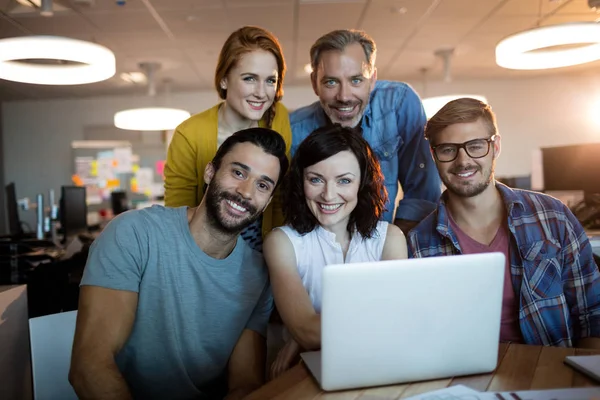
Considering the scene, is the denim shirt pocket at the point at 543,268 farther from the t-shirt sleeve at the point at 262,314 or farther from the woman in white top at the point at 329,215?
the t-shirt sleeve at the point at 262,314

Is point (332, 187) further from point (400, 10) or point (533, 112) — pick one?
point (533, 112)

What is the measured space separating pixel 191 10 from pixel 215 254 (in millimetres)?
3281

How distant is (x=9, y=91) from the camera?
7.11 meters

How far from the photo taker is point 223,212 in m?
1.52

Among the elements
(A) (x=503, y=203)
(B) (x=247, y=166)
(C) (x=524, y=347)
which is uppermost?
(B) (x=247, y=166)

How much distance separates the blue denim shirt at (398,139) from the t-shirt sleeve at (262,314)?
0.76m

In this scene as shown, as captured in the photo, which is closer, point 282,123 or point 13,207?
point 282,123

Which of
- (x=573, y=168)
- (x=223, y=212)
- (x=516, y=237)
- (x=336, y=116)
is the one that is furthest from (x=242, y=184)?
(x=573, y=168)

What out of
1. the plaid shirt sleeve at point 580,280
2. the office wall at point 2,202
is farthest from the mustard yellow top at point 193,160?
the office wall at point 2,202

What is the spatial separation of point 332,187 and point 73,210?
3.96 metres

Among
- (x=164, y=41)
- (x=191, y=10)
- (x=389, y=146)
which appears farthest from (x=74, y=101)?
(x=389, y=146)

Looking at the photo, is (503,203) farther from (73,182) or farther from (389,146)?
(73,182)

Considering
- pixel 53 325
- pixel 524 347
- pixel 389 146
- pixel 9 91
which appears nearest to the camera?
pixel 524 347

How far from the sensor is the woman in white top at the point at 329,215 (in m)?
1.62
